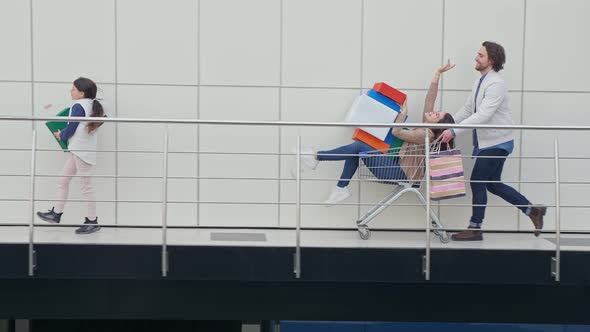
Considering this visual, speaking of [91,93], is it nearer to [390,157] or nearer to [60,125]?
[60,125]

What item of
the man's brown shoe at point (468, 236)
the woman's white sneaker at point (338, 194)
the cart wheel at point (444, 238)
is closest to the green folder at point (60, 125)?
the woman's white sneaker at point (338, 194)

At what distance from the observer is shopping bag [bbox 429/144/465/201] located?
7.53 meters

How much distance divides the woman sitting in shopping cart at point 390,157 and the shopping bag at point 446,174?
7.9 inches

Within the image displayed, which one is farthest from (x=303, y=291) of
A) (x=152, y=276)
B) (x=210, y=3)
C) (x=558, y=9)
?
(x=558, y=9)

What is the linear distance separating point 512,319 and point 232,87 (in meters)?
3.53

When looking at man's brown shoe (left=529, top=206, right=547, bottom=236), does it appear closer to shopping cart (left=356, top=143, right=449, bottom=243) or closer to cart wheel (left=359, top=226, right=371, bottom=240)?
shopping cart (left=356, top=143, right=449, bottom=243)

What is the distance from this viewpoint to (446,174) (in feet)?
24.7

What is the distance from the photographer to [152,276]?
22.6ft

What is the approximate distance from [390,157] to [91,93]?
9.27ft

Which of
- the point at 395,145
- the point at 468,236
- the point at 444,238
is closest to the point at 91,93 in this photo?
the point at 395,145

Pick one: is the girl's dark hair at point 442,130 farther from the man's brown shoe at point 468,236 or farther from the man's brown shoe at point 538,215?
the man's brown shoe at point 538,215

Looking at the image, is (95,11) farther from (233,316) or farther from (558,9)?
(558,9)

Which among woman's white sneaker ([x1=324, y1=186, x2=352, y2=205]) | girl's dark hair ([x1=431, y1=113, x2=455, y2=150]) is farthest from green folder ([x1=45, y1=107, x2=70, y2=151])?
girl's dark hair ([x1=431, y1=113, x2=455, y2=150])

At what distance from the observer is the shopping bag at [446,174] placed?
7527 millimetres
